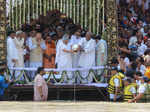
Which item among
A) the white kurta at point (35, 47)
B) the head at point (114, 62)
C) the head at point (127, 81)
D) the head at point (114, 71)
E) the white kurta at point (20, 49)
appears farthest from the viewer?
the white kurta at point (35, 47)

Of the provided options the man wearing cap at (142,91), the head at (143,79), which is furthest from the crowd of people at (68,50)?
the man wearing cap at (142,91)

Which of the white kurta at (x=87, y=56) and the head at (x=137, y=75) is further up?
the white kurta at (x=87, y=56)

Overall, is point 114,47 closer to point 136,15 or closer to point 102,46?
point 102,46

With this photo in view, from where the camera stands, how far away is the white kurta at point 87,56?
1582cm

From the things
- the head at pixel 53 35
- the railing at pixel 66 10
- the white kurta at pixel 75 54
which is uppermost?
the railing at pixel 66 10

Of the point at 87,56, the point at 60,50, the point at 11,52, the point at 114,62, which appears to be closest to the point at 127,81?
the point at 114,62

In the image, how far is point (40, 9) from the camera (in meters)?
16.5

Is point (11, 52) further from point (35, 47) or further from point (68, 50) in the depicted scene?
point (68, 50)

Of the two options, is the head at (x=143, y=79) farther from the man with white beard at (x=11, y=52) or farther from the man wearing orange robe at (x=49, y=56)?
the man with white beard at (x=11, y=52)

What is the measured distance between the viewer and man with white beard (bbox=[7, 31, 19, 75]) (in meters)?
16.0

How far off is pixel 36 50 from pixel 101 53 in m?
2.10

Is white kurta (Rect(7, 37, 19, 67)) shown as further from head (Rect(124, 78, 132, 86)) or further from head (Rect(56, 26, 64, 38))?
head (Rect(124, 78, 132, 86))

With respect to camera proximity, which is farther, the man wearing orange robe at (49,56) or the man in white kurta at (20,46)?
the man wearing orange robe at (49,56)

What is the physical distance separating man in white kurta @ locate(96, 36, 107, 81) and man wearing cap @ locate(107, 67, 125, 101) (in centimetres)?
113
